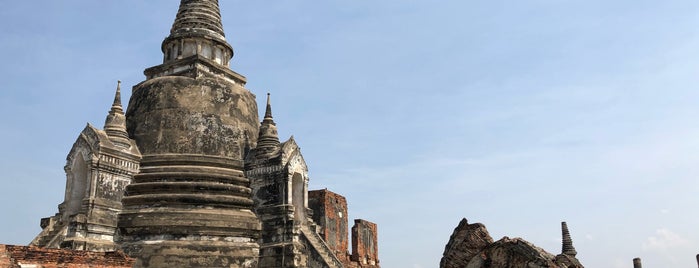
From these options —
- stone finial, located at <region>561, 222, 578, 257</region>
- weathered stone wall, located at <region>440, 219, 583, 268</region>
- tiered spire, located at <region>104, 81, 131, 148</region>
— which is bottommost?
weathered stone wall, located at <region>440, 219, 583, 268</region>

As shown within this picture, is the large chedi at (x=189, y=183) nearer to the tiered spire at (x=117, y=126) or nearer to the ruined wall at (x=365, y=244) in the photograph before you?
the tiered spire at (x=117, y=126)

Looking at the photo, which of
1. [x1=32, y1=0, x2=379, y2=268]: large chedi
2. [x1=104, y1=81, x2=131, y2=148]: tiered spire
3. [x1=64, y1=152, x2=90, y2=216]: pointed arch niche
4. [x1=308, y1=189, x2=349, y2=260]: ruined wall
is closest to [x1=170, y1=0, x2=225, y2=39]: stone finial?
[x1=32, y1=0, x2=379, y2=268]: large chedi

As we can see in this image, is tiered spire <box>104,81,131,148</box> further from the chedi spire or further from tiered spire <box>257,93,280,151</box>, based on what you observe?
tiered spire <box>257,93,280,151</box>

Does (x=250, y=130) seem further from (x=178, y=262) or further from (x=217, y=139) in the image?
(x=178, y=262)

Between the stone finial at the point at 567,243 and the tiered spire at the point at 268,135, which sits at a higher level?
the tiered spire at the point at 268,135

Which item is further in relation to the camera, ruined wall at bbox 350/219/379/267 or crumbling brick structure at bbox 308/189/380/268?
ruined wall at bbox 350/219/379/267

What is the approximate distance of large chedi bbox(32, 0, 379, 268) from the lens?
59.3 feet

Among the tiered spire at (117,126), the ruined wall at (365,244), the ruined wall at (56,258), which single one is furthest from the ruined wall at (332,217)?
the ruined wall at (56,258)

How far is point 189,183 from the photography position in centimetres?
1925

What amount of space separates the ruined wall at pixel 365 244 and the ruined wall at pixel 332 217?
540 mm

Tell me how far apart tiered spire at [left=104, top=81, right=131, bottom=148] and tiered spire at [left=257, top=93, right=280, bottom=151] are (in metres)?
4.38

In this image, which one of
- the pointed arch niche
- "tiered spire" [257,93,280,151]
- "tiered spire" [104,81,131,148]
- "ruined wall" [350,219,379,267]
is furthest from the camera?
"ruined wall" [350,219,379,267]

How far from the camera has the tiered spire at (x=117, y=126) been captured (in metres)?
19.6

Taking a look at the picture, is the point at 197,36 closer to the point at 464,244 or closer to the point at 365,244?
the point at 365,244
